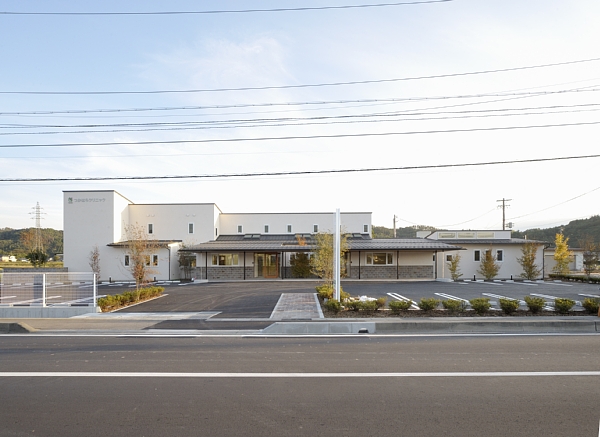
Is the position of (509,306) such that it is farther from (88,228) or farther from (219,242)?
(88,228)

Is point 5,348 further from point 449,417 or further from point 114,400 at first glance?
point 449,417

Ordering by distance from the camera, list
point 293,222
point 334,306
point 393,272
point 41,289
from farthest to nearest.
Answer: point 293,222 → point 393,272 → point 41,289 → point 334,306

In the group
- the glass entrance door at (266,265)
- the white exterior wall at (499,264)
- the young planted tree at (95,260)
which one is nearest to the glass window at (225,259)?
the glass entrance door at (266,265)

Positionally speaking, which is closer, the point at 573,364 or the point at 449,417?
the point at 449,417

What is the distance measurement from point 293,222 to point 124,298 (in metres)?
25.3

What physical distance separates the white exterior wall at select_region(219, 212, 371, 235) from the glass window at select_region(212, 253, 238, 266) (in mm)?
7618

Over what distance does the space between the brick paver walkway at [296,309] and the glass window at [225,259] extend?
1534cm

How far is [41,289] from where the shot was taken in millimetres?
15023

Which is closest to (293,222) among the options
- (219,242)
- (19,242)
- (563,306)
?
(219,242)

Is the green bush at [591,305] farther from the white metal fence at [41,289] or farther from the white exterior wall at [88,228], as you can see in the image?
the white exterior wall at [88,228]

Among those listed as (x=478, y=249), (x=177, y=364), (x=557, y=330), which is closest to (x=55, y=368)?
(x=177, y=364)

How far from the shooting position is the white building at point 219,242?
3375cm

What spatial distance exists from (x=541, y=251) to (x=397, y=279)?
14.6 m

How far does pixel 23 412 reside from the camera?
17.0ft
